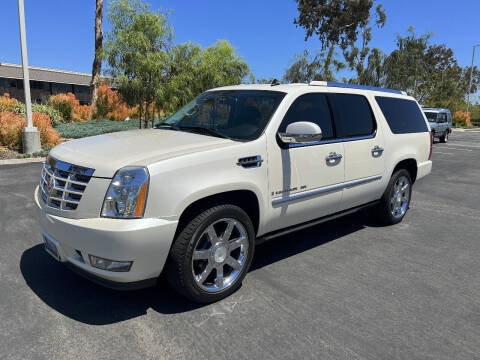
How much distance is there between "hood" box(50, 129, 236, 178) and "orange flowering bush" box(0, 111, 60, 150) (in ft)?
31.9

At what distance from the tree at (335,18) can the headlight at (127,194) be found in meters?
35.4

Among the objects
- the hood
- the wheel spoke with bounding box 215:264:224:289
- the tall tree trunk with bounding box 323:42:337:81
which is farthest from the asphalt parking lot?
the tall tree trunk with bounding box 323:42:337:81

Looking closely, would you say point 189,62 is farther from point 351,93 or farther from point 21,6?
point 351,93

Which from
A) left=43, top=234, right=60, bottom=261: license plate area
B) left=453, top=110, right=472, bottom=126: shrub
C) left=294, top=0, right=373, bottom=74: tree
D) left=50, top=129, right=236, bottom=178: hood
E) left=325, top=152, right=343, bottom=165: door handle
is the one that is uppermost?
left=294, top=0, right=373, bottom=74: tree

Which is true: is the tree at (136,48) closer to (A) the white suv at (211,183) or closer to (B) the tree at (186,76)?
(B) the tree at (186,76)

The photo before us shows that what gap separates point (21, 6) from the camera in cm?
1086

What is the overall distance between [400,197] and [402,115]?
1176mm

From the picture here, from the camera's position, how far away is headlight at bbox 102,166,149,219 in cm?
266

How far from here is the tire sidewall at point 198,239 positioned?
292 cm

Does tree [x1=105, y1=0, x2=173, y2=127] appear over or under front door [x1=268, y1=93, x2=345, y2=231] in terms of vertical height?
over

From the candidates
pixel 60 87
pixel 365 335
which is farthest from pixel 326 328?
pixel 60 87

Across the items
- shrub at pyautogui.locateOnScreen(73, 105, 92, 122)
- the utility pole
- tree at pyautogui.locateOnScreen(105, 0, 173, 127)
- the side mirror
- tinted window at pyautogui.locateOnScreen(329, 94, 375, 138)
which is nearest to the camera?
the side mirror

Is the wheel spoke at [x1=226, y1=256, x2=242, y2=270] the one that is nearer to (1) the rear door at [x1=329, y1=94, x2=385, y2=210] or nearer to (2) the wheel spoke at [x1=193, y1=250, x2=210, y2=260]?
(2) the wheel spoke at [x1=193, y1=250, x2=210, y2=260]

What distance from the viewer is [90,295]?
129 inches
